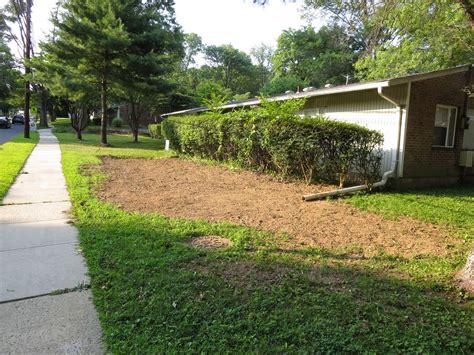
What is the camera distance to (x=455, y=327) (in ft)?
8.75

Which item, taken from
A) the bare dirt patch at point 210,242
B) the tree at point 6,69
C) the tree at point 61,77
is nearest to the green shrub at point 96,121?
the tree at point 6,69

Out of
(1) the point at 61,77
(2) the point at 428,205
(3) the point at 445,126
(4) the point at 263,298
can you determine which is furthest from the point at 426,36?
(1) the point at 61,77

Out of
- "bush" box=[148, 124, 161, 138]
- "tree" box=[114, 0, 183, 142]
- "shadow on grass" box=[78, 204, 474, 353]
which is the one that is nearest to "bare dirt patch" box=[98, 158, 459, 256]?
"shadow on grass" box=[78, 204, 474, 353]

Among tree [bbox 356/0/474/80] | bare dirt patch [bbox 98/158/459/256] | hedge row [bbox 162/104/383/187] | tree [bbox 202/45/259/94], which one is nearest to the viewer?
bare dirt patch [bbox 98/158/459/256]

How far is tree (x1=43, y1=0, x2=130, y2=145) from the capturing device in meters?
16.5

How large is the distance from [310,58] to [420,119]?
30832mm

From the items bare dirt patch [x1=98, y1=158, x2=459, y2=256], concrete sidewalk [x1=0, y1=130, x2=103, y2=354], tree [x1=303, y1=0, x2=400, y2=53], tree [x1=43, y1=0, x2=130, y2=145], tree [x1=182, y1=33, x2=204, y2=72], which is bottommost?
concrete sidewalk [x1=0, y1=130, x2=103, y2=354]

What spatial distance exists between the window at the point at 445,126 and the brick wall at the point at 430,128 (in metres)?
0.12

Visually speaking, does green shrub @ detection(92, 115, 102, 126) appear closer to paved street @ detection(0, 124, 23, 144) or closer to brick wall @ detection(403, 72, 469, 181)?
paved street @ detection(0, 124, 23, 144)

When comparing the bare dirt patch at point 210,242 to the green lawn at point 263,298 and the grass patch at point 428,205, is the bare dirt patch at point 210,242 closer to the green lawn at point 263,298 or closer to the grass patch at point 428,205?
the green lawn at point 263,298

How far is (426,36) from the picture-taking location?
10.6 m

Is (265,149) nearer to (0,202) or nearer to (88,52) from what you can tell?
(0,202)

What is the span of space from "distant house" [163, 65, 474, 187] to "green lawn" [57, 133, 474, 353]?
5.29 meters

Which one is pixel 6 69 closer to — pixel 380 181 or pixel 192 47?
pixel 192 47
